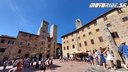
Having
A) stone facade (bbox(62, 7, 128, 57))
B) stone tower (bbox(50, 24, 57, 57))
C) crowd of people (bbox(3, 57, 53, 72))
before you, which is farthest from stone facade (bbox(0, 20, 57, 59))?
crowd of people (bbox(3, 57, 53, 72))

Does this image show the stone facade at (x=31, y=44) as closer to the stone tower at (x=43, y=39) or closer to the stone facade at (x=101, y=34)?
the stone tower at (x=43, y=39)

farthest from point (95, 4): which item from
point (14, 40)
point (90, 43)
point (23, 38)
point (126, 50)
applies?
point (14, 40)

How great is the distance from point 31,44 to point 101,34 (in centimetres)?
2587

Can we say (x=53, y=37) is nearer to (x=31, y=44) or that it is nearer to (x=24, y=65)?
(x=31, y=44)

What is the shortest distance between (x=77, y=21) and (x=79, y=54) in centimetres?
1554

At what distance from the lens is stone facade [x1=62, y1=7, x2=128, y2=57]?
1834cm

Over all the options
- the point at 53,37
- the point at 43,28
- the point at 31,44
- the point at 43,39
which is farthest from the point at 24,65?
the point at 43,28

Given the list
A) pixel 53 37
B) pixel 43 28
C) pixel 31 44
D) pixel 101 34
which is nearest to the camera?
pixel 101 34

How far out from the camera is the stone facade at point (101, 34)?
60.2 feet

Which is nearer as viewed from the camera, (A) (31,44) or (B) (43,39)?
(A) (31,44)

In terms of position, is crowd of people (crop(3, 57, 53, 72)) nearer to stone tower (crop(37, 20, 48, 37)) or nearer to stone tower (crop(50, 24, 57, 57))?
stone tower (crop(50, 24, 57, 57))

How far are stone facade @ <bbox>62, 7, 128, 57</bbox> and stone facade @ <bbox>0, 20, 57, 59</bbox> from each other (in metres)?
6.75

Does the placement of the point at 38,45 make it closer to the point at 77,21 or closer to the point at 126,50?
the point at 77,21

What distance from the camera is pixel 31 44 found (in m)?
34.7
